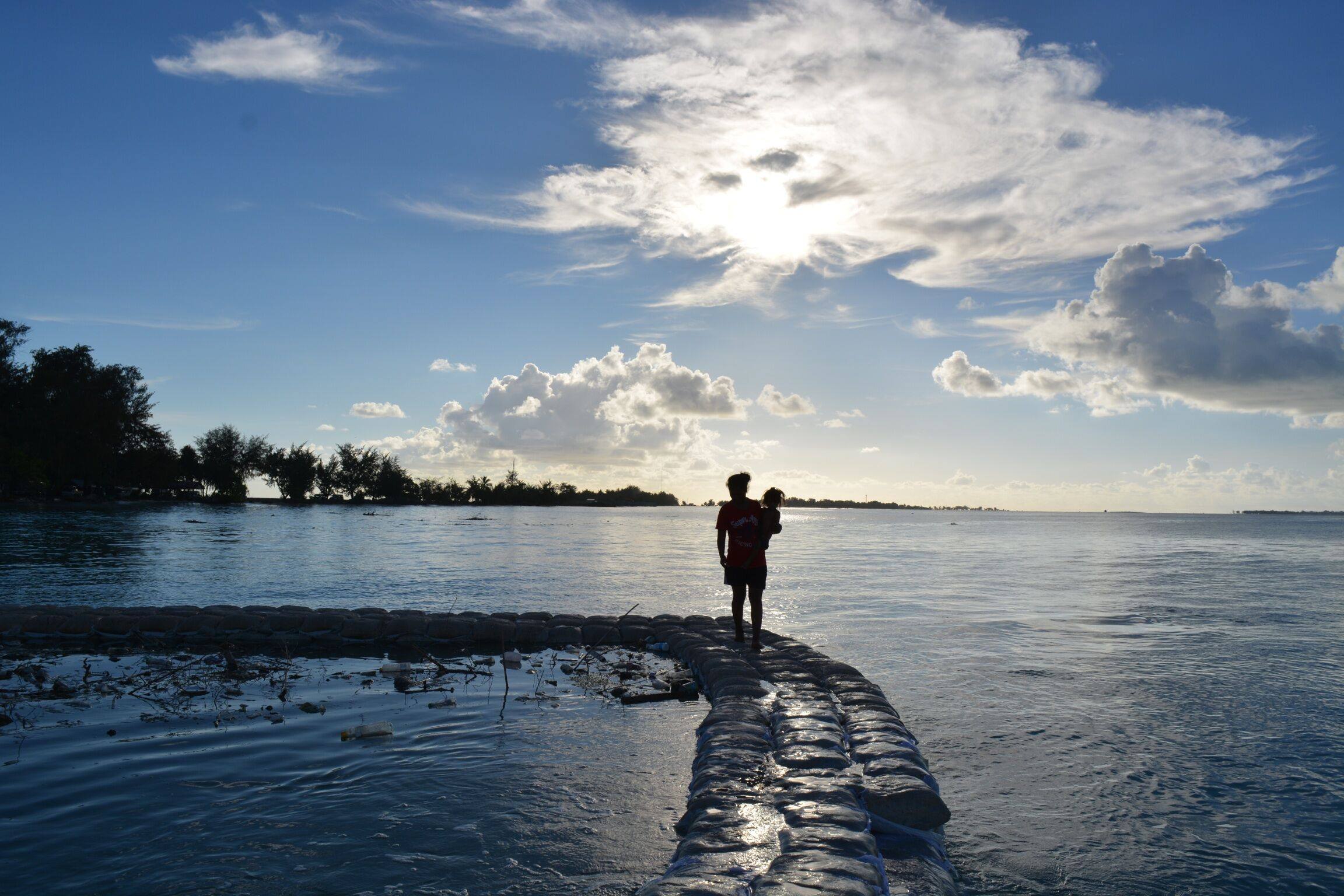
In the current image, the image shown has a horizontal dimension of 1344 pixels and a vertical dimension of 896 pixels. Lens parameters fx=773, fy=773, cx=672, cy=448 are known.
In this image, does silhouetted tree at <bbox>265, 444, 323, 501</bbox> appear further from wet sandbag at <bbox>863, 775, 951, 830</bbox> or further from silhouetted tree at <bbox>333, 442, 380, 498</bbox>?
wet sandbag at <bbox>863, 775, 951, 830</bbox>

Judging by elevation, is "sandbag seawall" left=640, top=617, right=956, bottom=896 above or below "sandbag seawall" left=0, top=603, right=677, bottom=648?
above

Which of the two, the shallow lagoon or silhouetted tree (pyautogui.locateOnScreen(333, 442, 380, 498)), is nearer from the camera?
the shallow lagoon

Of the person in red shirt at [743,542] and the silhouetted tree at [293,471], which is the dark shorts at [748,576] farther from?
the silhouetted tree at [293,471]

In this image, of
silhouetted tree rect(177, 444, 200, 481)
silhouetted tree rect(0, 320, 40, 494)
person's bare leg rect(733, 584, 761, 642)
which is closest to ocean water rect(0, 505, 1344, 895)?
person's bare leg rect(733, 584, 761, 642)

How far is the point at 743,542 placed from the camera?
33.0ft

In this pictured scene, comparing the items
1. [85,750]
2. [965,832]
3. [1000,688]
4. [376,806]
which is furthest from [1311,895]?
[85,750]

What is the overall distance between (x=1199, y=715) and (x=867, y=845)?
21.3 feet

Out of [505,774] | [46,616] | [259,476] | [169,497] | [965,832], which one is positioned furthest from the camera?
[259,476]

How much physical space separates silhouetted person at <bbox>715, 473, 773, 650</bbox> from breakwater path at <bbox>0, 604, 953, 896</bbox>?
2.70ft

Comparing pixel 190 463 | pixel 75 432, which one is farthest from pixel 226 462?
pixel 75 432

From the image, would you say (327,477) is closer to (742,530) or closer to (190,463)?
(190,463)

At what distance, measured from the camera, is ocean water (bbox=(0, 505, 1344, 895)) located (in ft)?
17.3

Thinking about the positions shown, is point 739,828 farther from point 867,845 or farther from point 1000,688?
point 1000,688

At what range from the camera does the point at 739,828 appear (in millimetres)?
4676
